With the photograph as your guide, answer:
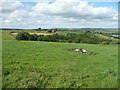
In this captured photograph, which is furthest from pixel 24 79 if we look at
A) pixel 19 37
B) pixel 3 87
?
pixel 19 37

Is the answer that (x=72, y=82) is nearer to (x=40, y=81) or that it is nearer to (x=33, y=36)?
(x=40, y=81)

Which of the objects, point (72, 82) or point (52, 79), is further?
point (52, 79)

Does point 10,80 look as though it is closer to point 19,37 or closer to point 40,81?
point 40,81

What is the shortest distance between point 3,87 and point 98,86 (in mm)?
3983

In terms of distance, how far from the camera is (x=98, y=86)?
536 centimetres

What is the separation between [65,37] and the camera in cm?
5100

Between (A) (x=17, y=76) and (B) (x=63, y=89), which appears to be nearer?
(B) (x=63, y=89)

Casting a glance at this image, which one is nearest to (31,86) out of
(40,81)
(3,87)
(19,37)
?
(40,81)

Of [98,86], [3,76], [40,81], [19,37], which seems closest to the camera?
[98,86]

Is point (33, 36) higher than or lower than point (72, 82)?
higher

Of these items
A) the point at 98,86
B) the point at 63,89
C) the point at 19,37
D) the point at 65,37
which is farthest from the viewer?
the point at 65,37

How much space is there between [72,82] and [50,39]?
40281mm

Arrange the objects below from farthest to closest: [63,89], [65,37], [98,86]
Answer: [65,37] < [98,86] < [63,89]

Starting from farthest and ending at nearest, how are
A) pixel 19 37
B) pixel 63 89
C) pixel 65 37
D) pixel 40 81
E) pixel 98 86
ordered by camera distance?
1. pixel 65 37
2. pixel 19 37
3. pixel 40 81
4. pixel 98 86
5. pixel 63 89
